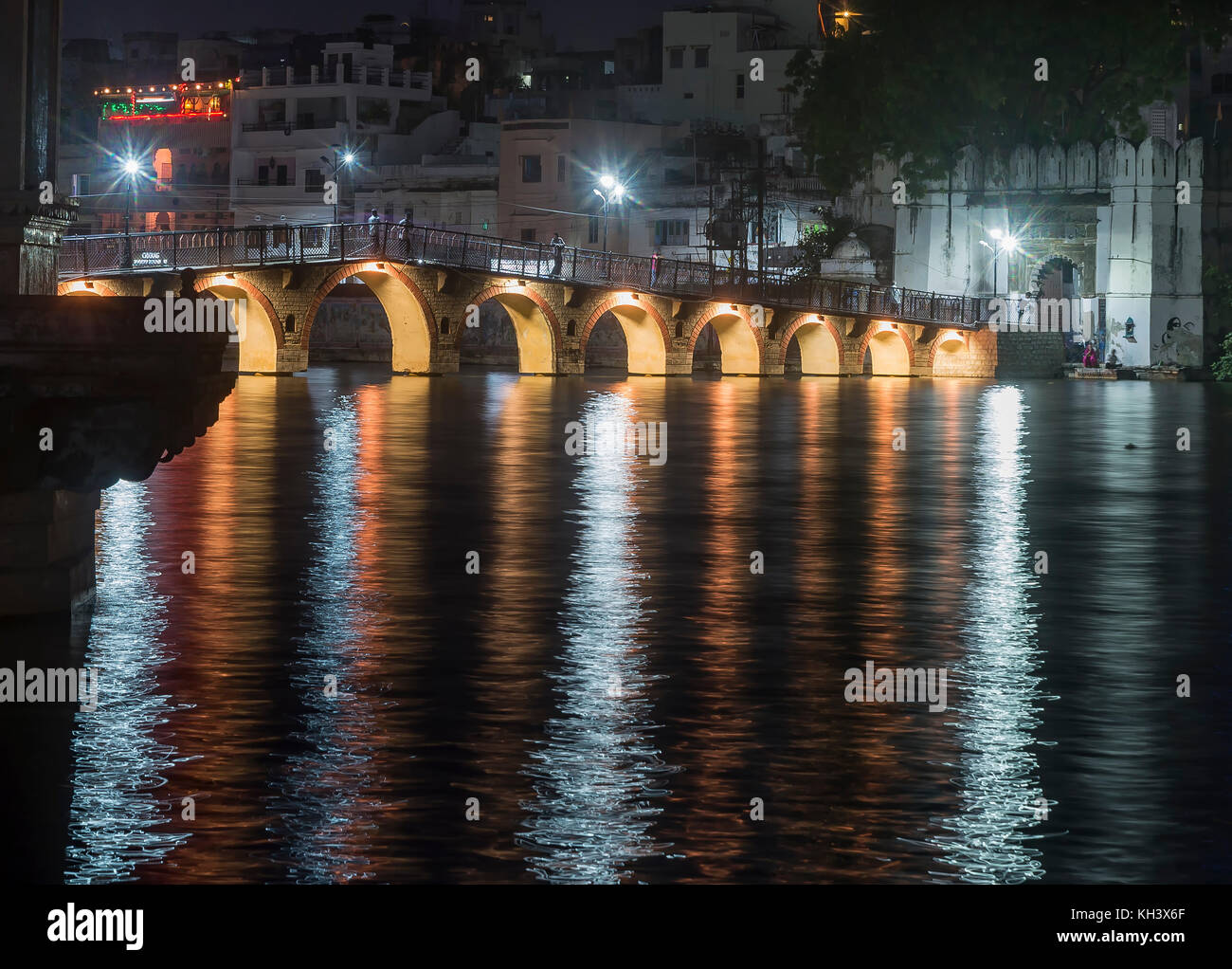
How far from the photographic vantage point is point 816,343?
75.3 m

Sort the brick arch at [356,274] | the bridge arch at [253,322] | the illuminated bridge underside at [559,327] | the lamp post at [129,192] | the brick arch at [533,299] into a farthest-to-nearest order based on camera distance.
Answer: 1. the brick arch at [533,299]
2. the brick arch at [356,274]
3. the illuminated bridge underside at [559,327]
4. the bridge arch at [253,322]
5. the lamp post at [129,192]

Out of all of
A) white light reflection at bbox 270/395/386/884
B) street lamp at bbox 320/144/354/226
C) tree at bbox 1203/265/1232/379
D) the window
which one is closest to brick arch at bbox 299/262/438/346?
tree at bbox 1203/265/1232/379

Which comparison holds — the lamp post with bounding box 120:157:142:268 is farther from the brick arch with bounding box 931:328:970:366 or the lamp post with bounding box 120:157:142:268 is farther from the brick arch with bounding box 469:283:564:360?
the brick arch with bounding box 931:328:970:366

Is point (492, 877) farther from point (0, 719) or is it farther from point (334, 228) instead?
point (334, 228)

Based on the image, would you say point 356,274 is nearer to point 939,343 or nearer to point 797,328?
point 797,328

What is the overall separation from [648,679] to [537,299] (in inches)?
2220

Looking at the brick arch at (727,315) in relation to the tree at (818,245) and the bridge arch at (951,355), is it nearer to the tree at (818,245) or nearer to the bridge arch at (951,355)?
the bridge arch at (951,355)

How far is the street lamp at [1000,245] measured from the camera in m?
71.2

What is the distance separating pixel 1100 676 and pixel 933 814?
3713 mm

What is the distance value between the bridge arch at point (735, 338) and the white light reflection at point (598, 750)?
54.3 meters

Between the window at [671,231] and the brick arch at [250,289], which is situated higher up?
the window at [671,231]

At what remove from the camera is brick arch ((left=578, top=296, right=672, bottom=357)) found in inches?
2751

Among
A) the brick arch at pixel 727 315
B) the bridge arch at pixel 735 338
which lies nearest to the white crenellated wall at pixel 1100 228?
the brick arch at pixel 727 315

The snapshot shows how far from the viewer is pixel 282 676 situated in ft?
41.0
